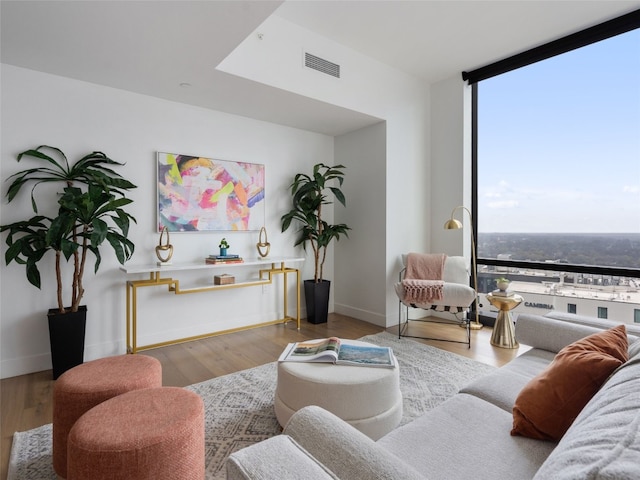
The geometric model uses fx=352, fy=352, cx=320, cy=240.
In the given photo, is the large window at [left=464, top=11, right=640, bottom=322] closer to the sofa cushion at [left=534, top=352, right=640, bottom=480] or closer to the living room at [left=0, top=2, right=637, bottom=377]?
the living room at [left=0, top=2, right=637, bottom=377]

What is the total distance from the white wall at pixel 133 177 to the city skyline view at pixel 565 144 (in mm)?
2336

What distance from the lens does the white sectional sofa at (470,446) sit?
61cm

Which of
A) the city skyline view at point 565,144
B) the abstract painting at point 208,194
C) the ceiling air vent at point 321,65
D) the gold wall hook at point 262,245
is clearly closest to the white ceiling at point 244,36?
the ceiling air vent at point 321,65

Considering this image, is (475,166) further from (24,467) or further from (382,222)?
(24,467)

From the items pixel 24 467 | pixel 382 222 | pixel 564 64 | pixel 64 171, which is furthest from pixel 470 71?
pixel 24 467

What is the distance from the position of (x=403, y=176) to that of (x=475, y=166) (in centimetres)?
89

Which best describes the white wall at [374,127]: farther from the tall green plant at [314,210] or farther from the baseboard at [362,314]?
the tall green plant at [314,210]

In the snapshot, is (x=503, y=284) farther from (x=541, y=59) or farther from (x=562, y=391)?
(x=562, y=391)

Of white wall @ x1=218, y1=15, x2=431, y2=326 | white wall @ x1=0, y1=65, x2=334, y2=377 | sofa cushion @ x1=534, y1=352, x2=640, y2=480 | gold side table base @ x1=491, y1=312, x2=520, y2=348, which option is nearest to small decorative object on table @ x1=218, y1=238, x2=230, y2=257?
white wall @ x1=0, y1=65, x2=334, y2=377

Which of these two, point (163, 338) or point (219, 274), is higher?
point (219, 274)

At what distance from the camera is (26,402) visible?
7.62 ft

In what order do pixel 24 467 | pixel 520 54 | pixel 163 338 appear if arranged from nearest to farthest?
pixel 24 467 → pixel 163 338 → pixel 520 54

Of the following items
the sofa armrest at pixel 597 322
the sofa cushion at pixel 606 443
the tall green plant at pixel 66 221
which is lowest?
the sofa armrest at pixel 597 322

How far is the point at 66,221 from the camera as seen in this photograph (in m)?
2.57
